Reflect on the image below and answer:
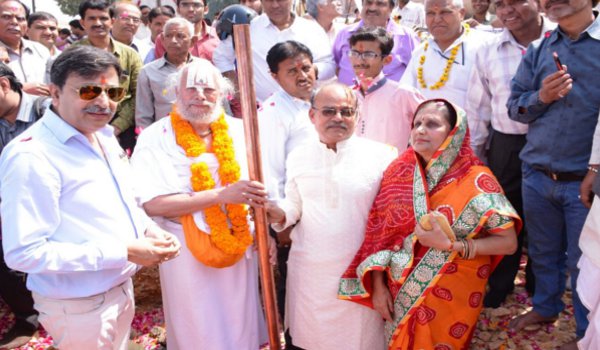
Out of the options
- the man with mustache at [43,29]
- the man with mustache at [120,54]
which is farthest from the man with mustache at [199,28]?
the man with mustache at [43,29]

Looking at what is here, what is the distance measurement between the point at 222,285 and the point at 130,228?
91 cm

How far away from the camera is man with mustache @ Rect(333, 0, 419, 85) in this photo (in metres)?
4.65

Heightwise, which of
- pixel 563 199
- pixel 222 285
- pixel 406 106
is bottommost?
pixel 222 285

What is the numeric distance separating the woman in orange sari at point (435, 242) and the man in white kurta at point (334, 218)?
11 cm

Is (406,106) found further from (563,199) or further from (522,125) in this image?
(563,199)

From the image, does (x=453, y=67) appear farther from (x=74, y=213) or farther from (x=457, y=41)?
(x=74, y=213)

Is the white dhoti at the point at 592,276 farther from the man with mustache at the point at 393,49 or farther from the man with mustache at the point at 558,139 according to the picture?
the man with mustache at the point at 393,49

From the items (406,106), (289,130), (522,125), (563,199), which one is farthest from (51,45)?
(563,199)

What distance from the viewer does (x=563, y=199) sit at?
3068mm

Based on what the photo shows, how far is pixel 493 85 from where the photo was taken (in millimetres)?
3668

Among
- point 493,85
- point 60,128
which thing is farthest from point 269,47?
point 60,128

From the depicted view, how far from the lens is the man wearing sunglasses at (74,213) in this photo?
82.7 inches

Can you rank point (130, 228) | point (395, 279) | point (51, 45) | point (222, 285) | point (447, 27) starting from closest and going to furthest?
point (130, 228)
point (395, 279)
point (222, 285)
point (447, 27)
point (51, 45)

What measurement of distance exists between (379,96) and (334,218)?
1250mm
